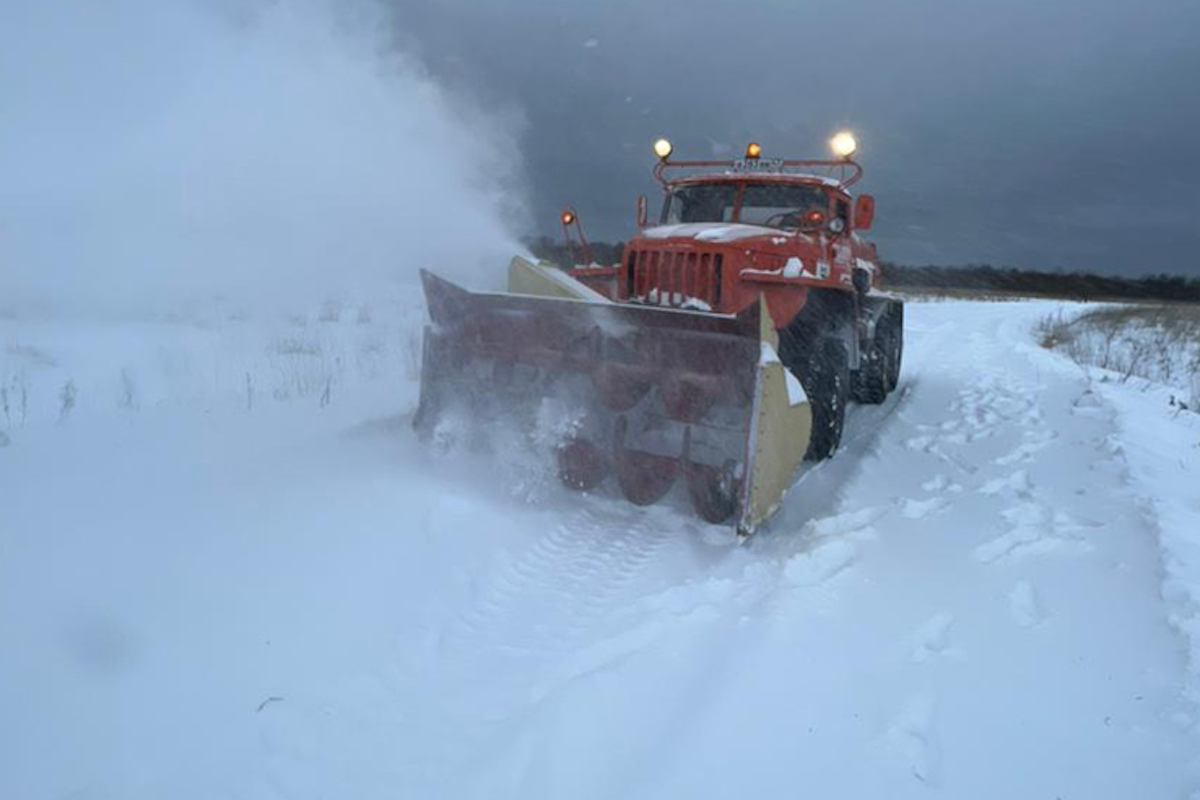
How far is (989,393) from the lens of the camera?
889cm

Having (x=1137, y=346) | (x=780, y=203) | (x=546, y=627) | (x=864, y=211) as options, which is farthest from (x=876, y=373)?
(x=1137, y=346)

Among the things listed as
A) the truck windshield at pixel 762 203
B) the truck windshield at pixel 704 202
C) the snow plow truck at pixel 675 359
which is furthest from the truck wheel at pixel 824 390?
the truck windshield at pixel 704 202

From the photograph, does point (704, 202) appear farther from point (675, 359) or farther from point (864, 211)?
point (675, 359)

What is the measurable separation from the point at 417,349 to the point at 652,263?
4.14 metres

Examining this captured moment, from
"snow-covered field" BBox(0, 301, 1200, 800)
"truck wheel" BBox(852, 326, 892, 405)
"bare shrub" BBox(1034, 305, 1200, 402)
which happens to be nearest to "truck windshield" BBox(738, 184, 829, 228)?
"truck wheel" BBox(852, 326, 892, 405)

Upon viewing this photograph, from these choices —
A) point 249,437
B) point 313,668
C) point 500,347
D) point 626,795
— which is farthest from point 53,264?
point 626,795

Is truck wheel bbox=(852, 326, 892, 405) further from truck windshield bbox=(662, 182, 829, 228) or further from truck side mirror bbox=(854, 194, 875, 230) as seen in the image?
truck windshield bbox=(662, 182, 829, 228)

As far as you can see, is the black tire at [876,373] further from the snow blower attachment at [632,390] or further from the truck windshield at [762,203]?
the snow blower attachment at [632,390]

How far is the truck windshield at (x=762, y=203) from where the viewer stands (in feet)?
22.2

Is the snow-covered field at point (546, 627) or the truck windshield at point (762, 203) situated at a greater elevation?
the truck windshield at point (762, 203)

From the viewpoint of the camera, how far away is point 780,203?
22.4 ft

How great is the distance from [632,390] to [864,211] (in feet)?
12.5

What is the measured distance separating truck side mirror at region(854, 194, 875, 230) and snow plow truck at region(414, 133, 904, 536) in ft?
1.60

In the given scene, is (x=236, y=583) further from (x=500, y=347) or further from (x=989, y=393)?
(x=989, y=393)
